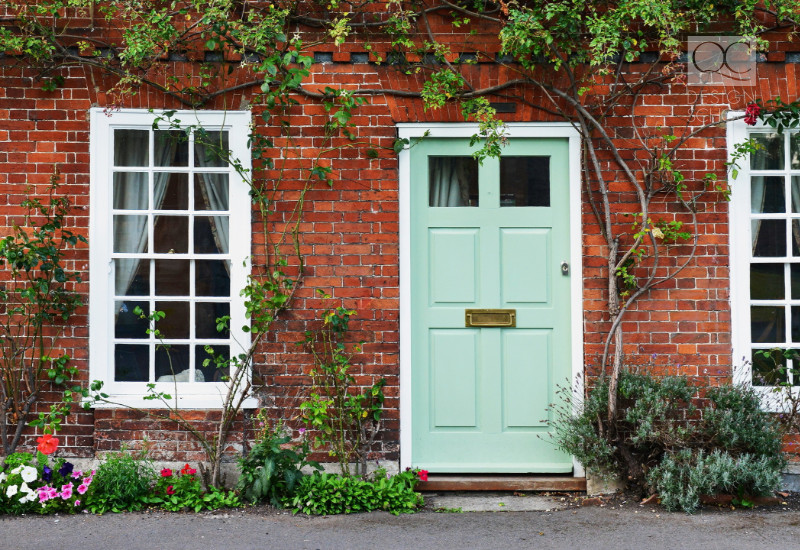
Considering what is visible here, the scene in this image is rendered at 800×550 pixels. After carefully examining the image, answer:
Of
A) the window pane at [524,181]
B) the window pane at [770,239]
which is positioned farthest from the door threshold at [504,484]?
the window pane at [770,239]

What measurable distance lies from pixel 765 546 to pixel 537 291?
7.40 feet

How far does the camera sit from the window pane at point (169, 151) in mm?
6453

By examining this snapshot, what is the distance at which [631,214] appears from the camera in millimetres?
6285

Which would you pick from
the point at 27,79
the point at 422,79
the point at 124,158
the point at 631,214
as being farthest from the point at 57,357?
the point at 631,214

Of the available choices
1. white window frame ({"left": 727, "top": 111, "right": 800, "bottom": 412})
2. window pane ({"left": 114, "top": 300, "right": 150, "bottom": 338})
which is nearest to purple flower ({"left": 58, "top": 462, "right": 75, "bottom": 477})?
window pane ({"left": 114, "top": 300, "right": 150, "bottom": 338})

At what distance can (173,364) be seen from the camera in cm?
645

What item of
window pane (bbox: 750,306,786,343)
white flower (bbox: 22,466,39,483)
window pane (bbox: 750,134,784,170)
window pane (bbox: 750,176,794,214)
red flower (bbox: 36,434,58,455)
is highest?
window pane (bbox: 750,134,784,170)

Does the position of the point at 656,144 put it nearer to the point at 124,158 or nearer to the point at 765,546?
the point at 765,546

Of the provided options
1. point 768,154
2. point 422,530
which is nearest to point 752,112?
point 768,154

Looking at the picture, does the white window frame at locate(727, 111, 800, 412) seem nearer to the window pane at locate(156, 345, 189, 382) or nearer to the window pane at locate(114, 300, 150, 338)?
the window pane at locate(156, 345, 189, 382)

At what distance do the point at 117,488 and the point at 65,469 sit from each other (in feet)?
1.33

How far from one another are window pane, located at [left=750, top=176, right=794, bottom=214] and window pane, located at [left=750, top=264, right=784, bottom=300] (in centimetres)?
42

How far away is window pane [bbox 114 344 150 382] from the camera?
642cm

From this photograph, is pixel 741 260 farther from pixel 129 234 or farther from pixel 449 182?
pixel 129 234
